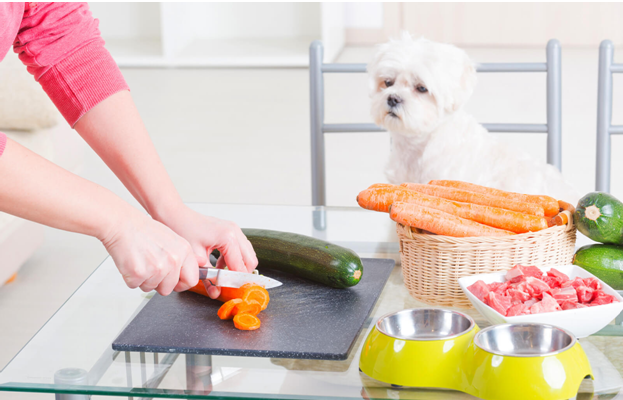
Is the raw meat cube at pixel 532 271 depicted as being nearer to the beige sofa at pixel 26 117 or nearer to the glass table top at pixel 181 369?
the glass table top at pixel 181 369

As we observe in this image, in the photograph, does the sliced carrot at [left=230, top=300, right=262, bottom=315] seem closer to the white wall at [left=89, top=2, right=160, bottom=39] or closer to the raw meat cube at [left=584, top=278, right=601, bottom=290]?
the raw meat cube at [left=584, top=278, right=601, bottom=290]

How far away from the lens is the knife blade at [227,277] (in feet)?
3.27

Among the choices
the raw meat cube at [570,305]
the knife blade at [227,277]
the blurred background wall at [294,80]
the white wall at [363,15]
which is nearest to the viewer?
the raw meat cube at [570,305]

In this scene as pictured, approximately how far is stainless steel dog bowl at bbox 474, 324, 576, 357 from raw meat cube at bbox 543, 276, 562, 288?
15 cm

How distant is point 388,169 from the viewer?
2.16 meters

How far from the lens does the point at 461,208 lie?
1097mm

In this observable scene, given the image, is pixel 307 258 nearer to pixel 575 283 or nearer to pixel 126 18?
pixel 575 283

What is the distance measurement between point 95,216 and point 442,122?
Result: 1.41 m

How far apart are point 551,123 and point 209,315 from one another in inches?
45.6

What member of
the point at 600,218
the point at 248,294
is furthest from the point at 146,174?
the point at 600,218

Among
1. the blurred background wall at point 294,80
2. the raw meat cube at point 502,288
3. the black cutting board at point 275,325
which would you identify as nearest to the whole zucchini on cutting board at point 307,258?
the black cutting board at point 275,325

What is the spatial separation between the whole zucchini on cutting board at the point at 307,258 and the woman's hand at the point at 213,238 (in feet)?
0.27

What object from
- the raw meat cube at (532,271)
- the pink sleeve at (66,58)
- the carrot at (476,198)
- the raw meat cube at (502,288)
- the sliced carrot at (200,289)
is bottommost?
the sliced carrot at (200,289)

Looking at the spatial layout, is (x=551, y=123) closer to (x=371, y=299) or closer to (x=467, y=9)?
(x=371, y=299)
